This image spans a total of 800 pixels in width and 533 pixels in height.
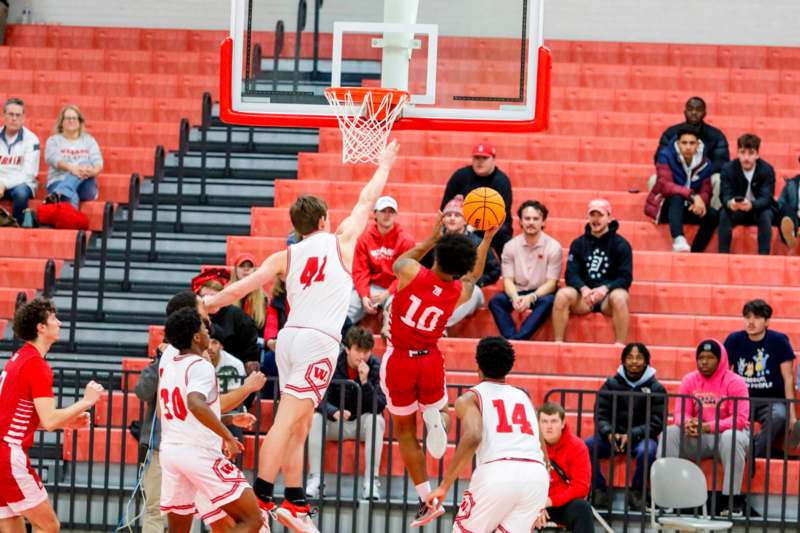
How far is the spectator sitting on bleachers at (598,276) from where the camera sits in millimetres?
12438

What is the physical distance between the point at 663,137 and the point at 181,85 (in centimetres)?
556

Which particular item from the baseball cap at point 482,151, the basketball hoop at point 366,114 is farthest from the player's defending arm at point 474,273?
the baseball cap at point 482,151

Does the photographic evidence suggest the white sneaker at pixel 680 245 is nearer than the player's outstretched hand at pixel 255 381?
No

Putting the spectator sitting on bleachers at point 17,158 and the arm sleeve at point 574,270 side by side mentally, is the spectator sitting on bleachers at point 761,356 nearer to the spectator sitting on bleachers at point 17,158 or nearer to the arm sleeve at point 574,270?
the arm sleeve at point 574,270

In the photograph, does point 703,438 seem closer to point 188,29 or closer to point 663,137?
point 663,137

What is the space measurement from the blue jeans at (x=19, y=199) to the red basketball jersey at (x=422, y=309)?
6.34 m

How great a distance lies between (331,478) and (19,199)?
4.72 meters

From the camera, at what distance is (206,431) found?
848cm

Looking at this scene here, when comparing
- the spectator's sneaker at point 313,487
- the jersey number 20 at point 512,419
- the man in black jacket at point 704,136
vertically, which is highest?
the man in black jacket at point 704,136

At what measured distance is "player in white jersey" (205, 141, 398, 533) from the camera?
27.7 feet

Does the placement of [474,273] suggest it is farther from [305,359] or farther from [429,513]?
[429,513]

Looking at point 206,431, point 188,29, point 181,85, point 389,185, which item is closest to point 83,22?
point 188,29

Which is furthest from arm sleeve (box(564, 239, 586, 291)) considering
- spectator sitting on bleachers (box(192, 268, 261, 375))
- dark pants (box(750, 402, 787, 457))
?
spectator sitting on bleachers (box(192, 268, 261, 375))

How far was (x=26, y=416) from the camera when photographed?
8.97 metres
